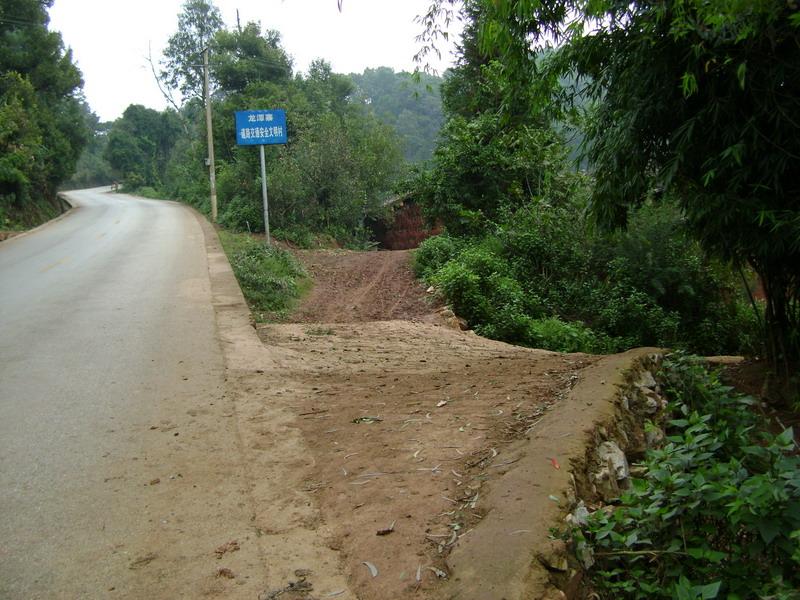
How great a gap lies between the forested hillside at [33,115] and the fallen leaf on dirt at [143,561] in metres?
26.3

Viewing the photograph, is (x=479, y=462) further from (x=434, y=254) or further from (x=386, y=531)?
(x=434, y=254)

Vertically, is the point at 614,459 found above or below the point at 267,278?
below

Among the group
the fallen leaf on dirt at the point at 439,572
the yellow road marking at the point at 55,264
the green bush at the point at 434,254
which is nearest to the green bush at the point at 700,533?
the fallen leaf on dirt at the point at 439,572

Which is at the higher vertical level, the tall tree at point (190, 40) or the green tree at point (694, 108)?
the tall tree at point (190, 40)

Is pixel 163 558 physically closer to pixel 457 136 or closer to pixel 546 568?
pixel 546 568

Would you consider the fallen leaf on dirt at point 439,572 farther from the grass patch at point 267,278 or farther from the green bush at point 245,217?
the green bush at point 245,217

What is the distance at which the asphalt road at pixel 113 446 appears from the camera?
11.4ft

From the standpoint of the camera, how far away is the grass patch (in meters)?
12.1

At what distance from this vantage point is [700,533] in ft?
10.9

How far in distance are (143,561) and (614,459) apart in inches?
122

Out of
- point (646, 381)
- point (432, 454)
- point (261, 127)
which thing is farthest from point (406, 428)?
point (261, 127)

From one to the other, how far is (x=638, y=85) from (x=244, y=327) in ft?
20.1

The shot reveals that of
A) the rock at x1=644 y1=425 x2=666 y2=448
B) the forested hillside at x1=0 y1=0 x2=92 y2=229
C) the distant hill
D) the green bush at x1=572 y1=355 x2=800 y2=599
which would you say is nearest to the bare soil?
the green bush at x1=572 y1=355 x2=800 y2=599

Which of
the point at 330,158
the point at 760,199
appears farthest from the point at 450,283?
the point at 330,158
